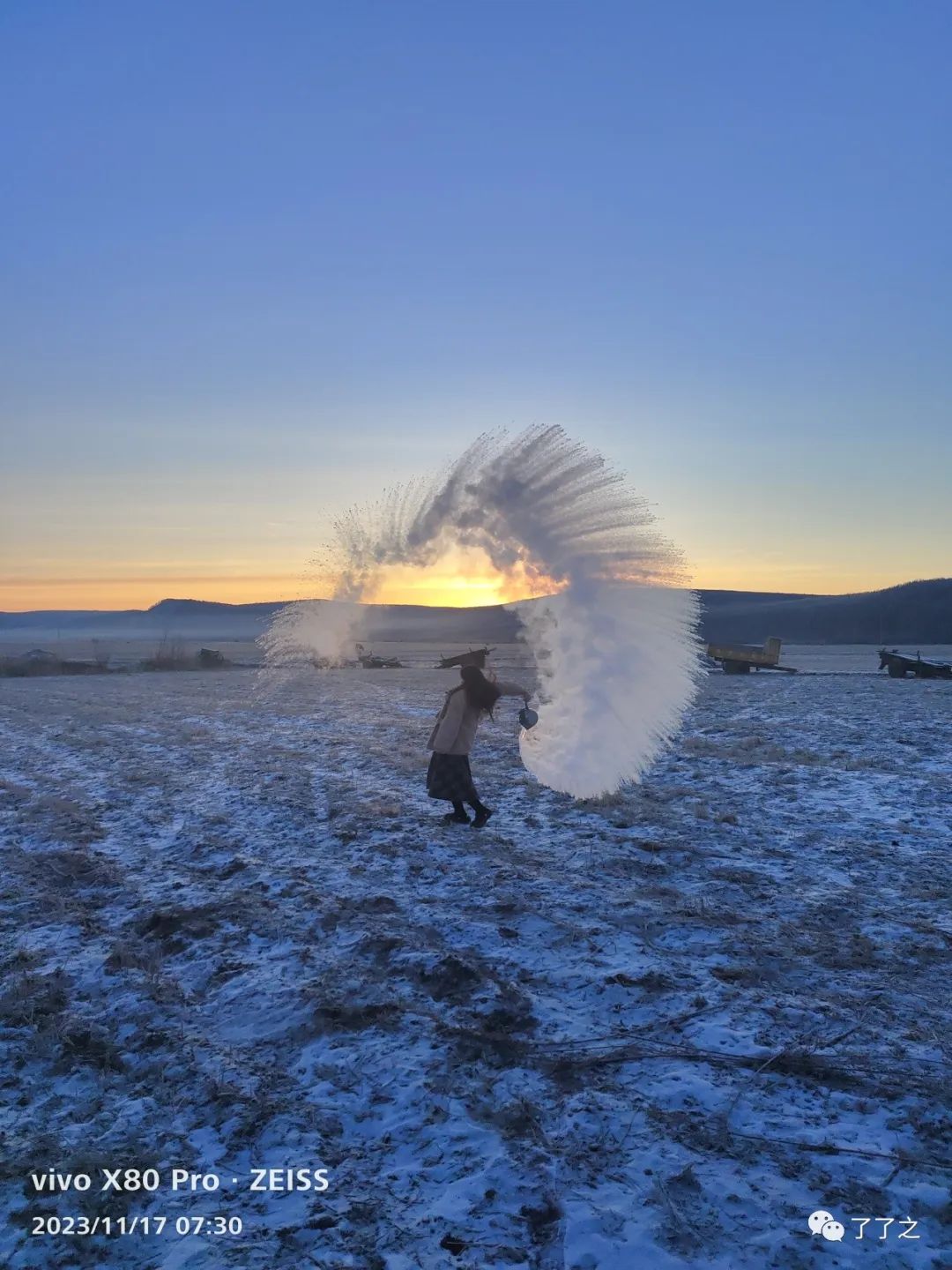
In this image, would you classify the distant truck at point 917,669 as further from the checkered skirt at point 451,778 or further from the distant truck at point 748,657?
the checkered skirt at point 451,778

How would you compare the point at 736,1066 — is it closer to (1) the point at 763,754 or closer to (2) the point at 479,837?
(2) the point at 479,837

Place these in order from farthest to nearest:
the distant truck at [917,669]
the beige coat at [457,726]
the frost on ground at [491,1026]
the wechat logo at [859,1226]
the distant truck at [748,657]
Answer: the distant truck at [748,657] < the distant truck at [917,669] < the beige coat at [457,726] < the frost on ground at [491,1026] < the wechat logo at [859,1226]

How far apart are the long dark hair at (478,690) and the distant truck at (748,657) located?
38875 millimetres

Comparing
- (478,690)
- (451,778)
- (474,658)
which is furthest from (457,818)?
(474,658)

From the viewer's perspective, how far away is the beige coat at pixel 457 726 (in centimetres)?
1039

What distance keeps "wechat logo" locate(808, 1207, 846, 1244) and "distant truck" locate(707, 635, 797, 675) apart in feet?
146

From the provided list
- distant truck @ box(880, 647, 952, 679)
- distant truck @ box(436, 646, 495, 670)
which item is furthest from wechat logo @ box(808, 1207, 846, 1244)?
distant truck @ box(880, 647, 952, 679)

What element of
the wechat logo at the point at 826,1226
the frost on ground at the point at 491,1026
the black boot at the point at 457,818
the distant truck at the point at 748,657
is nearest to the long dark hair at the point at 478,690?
the black boot at the point at 457,818

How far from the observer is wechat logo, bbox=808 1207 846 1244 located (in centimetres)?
366

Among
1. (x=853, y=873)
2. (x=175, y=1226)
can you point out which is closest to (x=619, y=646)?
(x=853, y=873)

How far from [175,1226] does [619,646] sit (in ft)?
26.8

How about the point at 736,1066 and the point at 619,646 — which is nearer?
the point at 736,1066

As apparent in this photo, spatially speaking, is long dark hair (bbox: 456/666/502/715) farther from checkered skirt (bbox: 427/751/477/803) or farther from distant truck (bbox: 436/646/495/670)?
checkered skirt (bbox: 427/751/477/803)

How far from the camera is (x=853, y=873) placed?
857 cm
